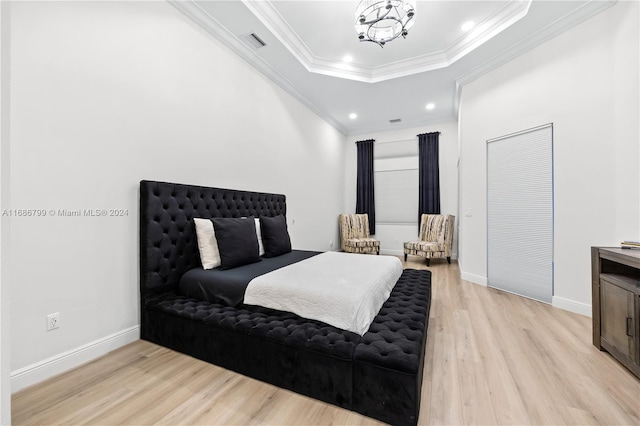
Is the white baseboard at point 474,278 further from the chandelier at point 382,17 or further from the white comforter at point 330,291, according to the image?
the chandelier at point 382,17

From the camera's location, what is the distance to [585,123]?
272 centimetres

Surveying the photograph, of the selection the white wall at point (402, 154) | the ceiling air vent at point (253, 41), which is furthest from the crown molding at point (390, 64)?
the white wall at point (402, 154)

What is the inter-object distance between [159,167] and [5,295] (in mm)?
1483

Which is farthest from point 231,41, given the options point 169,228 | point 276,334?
point 276,334

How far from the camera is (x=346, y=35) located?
3.34m

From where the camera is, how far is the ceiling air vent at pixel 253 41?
3.04 metres

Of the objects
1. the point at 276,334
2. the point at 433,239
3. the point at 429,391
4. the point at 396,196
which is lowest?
the point at 429,391

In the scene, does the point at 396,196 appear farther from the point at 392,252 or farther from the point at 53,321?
the point at 53,321

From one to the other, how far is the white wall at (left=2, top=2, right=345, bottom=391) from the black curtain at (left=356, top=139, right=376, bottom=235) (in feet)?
13.2

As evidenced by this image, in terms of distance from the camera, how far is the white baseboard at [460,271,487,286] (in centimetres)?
380

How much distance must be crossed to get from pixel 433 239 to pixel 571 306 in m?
2.78

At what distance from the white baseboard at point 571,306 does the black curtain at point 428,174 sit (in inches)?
121

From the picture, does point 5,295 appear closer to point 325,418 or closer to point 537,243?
point 325,418

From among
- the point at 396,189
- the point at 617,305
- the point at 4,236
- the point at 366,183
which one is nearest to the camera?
the point at 4,236
